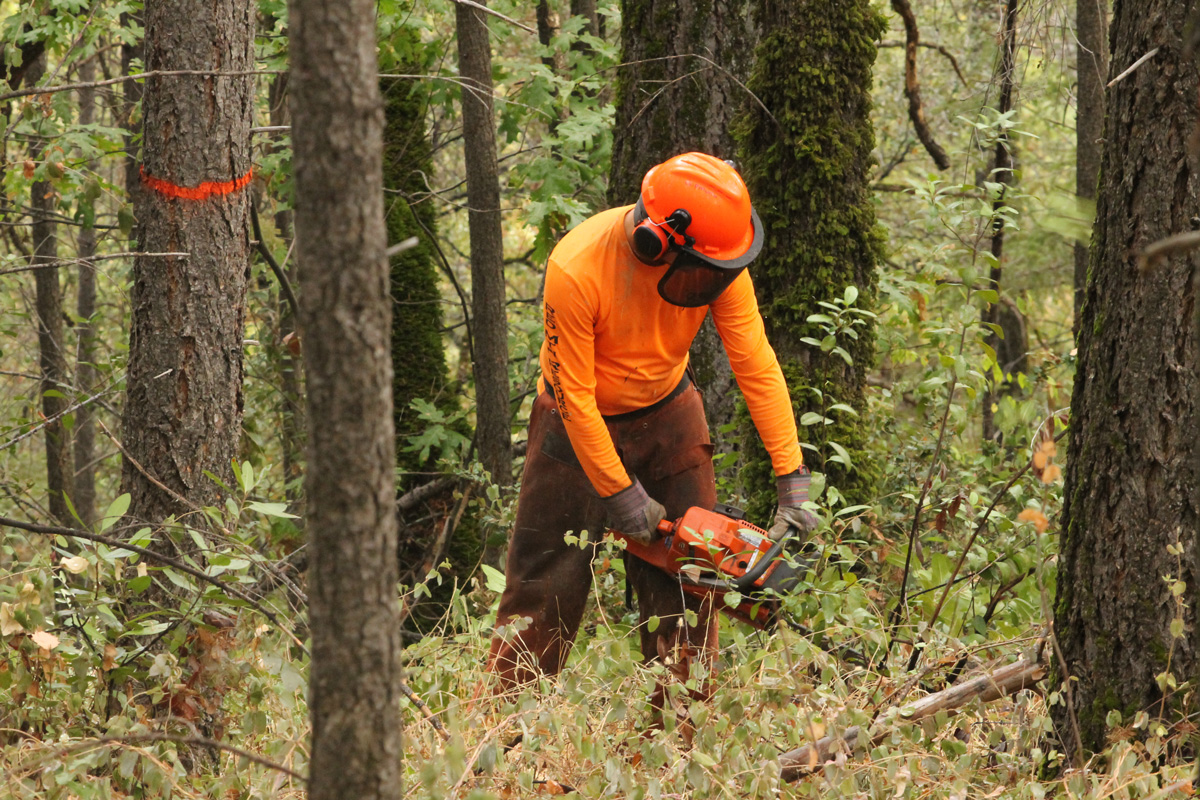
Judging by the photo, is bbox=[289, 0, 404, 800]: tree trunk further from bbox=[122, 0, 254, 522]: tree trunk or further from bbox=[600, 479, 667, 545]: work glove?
bbox=[122, 0, 254, 522]: tree trunk

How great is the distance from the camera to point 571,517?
4.21 meters

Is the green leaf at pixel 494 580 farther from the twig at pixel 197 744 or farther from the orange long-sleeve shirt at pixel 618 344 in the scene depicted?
the twig at pixel 197 744

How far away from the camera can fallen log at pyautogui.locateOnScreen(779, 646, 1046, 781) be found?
2943 millimetres

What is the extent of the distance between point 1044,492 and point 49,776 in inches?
146

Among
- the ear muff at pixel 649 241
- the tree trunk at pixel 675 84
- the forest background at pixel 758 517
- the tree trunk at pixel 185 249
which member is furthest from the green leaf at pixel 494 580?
the tree trunk at pixel 675 84

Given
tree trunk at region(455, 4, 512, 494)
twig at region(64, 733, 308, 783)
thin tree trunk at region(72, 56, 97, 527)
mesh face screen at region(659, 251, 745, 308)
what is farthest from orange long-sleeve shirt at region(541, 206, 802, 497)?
thin tree trunk at region(72, 56, 97, 527)

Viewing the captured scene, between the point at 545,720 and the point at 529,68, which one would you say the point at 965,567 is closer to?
the point at 545,720

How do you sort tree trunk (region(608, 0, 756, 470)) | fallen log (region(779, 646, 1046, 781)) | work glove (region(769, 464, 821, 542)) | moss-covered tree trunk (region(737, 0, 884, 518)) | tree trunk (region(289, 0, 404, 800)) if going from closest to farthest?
1. tree trunk (region(289, 0, 404, 800))
2. fallen log (region(779, 646, 1046, 781))
3. work glove (region(769, 464, 821, 542))
4. moss-covered tree trunk (region(737, 0, 884, 518))
5. tree trunk (region(608, 0, 756, 470))

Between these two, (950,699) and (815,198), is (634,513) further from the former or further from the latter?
(815,198)

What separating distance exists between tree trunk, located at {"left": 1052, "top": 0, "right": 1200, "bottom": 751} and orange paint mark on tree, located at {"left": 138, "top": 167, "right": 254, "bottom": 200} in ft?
9.93

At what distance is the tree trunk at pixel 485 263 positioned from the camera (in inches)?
269

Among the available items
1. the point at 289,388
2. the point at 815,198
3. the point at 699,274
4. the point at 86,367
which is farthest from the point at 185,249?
the point at 86,367

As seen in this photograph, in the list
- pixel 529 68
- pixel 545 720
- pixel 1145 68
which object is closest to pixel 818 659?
pixel 545 720

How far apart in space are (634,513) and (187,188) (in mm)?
2086
